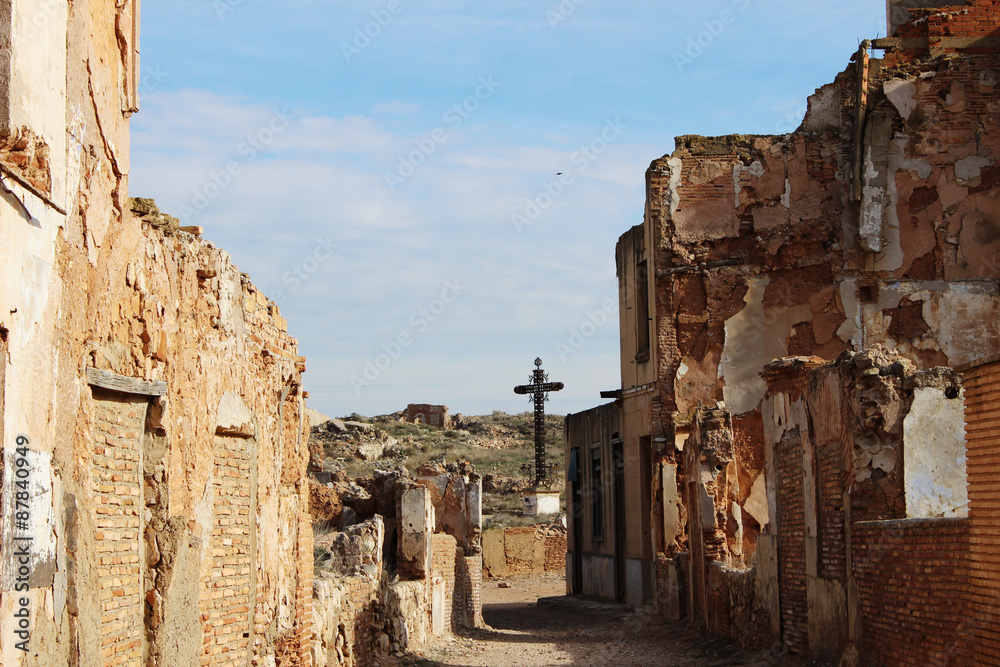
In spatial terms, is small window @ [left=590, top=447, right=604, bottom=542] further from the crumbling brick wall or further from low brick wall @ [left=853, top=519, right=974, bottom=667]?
the crumbling brick wall

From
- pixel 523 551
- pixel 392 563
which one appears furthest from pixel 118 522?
pixel 523 551

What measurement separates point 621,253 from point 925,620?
17676 millimetres

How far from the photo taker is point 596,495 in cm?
2762

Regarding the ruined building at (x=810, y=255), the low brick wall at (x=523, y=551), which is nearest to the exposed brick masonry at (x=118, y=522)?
the ruined building at (x=810, y=255)

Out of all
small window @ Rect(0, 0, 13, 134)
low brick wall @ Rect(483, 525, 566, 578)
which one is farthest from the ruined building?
small window @ Rect(0, 0, 13, 134)

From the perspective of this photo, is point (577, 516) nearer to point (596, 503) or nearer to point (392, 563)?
point (596, 503)

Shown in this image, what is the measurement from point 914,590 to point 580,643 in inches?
385

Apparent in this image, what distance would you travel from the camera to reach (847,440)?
463 inches

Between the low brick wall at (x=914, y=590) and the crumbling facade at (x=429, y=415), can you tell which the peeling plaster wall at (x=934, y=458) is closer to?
the low brick wall at (x=914, y=590)

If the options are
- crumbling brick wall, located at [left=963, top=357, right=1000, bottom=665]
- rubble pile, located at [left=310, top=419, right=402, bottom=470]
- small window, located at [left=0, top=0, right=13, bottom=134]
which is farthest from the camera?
rubble pile, located at [left=310, top=419, right=402, bottom=470]

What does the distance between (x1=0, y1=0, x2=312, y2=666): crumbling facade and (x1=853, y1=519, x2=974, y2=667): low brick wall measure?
5.39 meters

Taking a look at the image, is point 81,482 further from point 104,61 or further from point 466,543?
point 466,543

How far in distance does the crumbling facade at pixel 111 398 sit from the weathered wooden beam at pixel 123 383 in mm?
18

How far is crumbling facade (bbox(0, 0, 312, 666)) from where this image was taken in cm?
591
